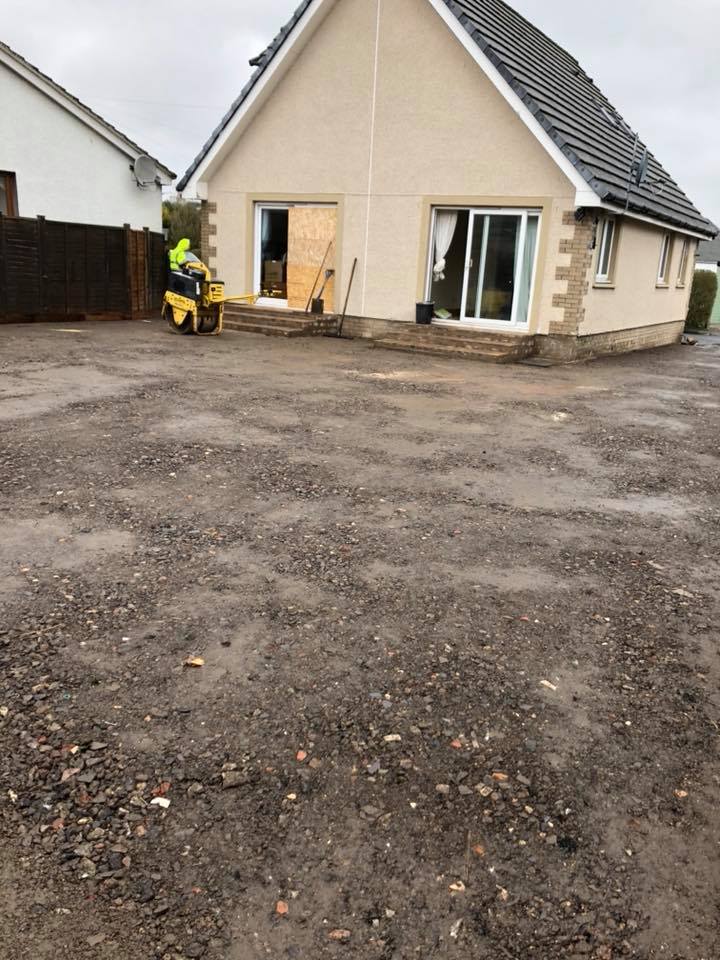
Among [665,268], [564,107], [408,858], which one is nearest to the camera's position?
[408,858]

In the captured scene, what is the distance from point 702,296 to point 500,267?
14214 millimetres

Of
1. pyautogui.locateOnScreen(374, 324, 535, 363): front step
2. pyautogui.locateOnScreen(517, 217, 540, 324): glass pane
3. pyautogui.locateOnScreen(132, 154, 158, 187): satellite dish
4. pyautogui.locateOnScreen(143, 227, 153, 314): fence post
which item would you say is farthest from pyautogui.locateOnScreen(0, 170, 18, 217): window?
pyautogui.locateOnScreen(517, 217, 540, 324): glass pane

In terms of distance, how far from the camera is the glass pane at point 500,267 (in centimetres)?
1513

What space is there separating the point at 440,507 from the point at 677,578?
1.74 m

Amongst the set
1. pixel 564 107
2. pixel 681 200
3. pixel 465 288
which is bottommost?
pixel 465 288

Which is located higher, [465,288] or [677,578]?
[465,288]

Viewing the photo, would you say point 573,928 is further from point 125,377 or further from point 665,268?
point 665,268

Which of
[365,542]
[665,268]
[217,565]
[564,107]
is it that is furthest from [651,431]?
[665,268]

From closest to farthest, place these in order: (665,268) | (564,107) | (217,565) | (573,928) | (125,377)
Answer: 1. (573,928)
2. (217,565)
3. (125,377)
4. (564,107)
5. (665,268)

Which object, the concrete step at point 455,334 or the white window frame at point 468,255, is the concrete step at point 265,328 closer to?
the concrete step at point 455,334

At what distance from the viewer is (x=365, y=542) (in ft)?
15.7

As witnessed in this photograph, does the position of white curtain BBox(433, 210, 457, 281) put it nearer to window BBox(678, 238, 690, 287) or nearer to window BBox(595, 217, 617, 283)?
window BBox(595, 217, 617, 283)

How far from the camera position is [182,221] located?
30.8 metres

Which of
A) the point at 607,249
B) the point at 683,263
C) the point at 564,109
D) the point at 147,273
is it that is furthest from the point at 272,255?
the point at 683,263
